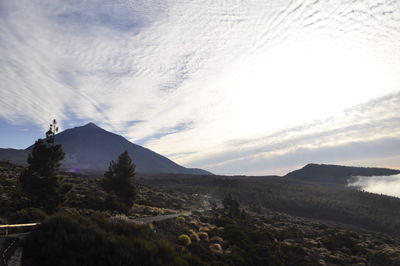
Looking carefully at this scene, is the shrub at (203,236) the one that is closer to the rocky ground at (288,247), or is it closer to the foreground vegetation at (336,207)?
the rocky ground at (288,247)

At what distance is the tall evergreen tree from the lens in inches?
877

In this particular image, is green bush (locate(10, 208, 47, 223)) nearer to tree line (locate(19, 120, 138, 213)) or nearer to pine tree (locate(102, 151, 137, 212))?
tree line (locate(19, 120, 138, 213))

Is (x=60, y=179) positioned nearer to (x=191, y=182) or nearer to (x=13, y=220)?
(x=13, y=220)

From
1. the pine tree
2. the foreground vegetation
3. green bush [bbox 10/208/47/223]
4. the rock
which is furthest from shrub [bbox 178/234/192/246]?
the foreground vegetation

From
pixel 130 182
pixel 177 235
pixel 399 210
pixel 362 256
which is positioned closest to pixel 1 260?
pixel 177 235

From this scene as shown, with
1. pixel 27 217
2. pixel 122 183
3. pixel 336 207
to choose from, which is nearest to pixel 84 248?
pixel 27 217

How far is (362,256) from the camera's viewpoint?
2753cm

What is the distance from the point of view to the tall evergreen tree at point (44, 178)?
73.1 feet

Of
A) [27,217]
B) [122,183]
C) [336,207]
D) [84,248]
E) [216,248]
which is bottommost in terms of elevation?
[336,207]

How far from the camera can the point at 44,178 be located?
2291 centimetres

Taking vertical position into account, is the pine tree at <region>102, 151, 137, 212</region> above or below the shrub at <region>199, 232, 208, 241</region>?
above

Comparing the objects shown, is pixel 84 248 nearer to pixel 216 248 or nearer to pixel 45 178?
pixel 216 248

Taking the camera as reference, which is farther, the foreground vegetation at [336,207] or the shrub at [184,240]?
the foreground vegetation at [336,207]

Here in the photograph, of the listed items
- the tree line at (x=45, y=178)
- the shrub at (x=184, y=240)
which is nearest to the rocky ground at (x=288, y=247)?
the shrub at (x=184, y=240)
